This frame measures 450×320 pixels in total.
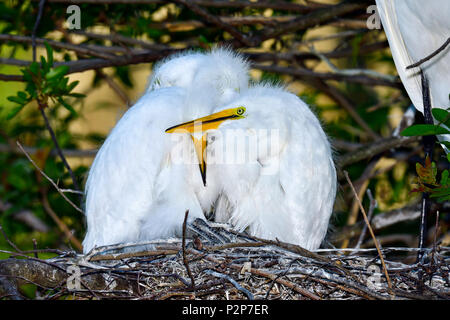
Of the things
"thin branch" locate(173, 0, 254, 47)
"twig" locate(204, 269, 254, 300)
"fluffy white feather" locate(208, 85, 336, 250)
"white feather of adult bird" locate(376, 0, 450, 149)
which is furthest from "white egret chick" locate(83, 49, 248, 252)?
"white feather of adult bird" locate(376, 0, 450, 149)

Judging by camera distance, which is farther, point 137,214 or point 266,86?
point 266,86

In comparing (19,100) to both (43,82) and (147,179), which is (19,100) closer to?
(43,82)

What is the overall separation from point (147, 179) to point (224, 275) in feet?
1.66

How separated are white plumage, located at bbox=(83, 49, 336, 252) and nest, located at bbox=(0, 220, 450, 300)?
232mm

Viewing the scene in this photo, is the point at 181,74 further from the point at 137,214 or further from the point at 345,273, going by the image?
the point at 345,273

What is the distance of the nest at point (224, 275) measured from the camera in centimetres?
151

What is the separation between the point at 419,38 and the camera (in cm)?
196

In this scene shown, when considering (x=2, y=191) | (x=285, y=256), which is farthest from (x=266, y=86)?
(x=2, y=191)

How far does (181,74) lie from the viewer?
2.23 meters

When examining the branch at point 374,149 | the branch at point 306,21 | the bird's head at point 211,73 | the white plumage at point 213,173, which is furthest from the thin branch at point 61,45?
the branch at point 374,149

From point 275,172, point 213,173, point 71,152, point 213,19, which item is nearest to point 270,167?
point 275,172

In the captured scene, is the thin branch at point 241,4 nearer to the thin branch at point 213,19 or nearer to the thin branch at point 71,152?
the thin branch at point 213,19
